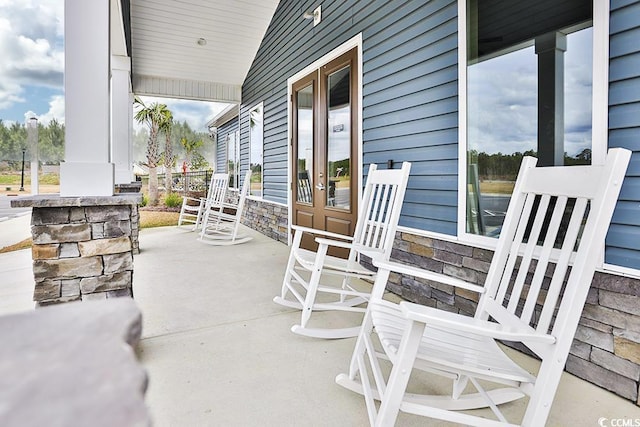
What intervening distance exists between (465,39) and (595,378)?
2.11 meters

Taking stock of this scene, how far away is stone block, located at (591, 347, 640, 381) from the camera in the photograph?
172cm

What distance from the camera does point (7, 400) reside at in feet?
0.98

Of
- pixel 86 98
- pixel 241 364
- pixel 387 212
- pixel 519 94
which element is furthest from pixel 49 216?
pixel 519 94

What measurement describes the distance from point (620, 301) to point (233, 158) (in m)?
8.52

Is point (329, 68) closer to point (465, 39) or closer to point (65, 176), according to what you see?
point (465, 39)

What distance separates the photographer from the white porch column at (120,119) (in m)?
4.79

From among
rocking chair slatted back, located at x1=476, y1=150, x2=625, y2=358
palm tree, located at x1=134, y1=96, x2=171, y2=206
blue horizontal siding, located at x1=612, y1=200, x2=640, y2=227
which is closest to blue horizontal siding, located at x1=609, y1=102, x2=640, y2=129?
blue horizontal siding, located at x1=612, y1=200, x2=640, y2=227

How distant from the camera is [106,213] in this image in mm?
2127

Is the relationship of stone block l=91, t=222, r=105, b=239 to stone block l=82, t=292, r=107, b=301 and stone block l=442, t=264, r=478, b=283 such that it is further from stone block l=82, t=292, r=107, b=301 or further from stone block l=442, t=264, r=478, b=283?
stone block l=442, t=264, r=478, b=283

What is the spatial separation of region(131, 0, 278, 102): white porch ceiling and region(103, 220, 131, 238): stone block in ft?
15.7

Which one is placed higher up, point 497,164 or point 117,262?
point 497,164

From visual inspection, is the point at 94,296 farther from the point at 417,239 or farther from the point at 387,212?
the point at 417,239

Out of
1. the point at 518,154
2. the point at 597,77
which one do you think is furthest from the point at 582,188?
the point at 518,154

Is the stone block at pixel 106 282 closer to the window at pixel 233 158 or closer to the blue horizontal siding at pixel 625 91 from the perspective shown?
the blue horizontal siding at pixel 625 91
